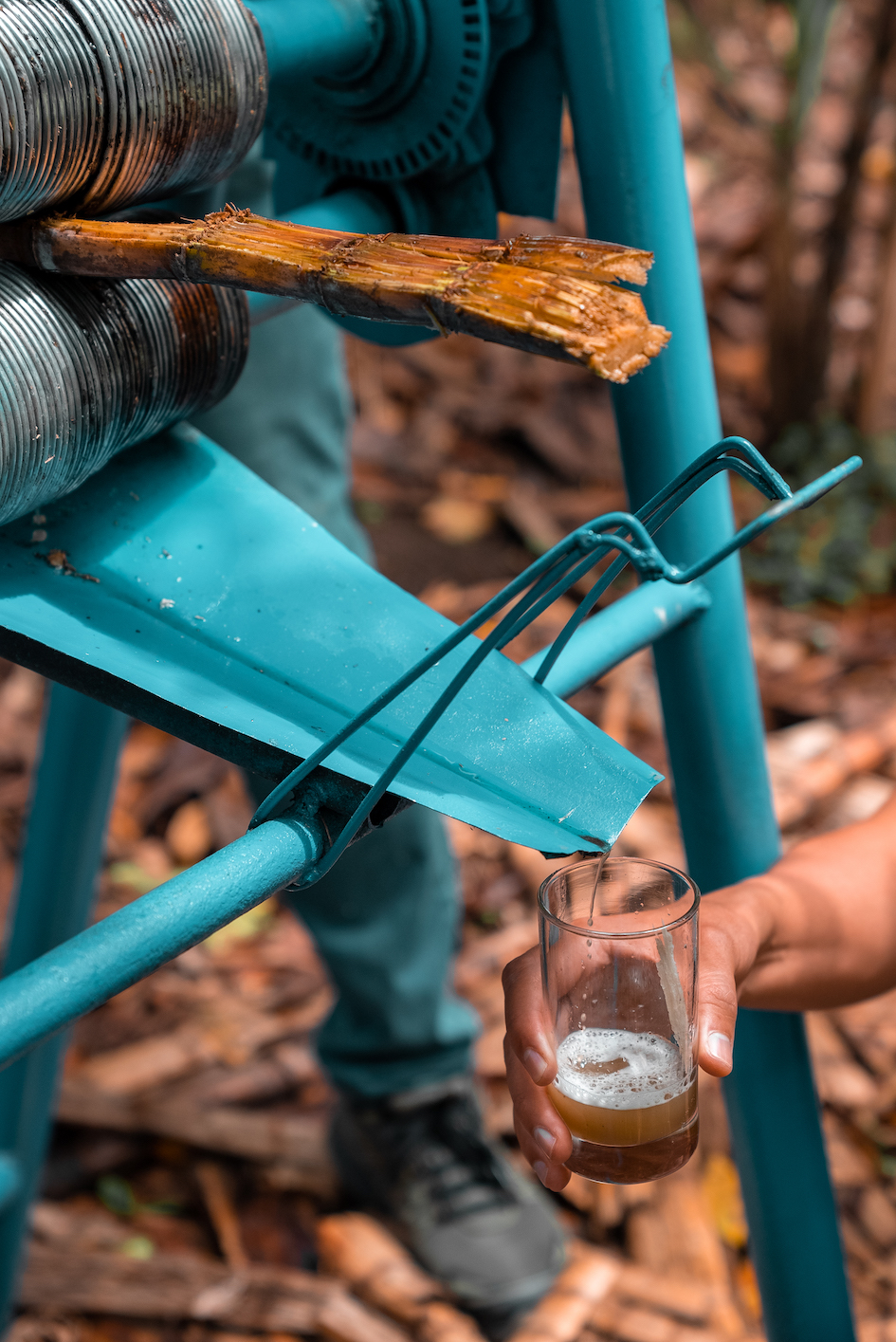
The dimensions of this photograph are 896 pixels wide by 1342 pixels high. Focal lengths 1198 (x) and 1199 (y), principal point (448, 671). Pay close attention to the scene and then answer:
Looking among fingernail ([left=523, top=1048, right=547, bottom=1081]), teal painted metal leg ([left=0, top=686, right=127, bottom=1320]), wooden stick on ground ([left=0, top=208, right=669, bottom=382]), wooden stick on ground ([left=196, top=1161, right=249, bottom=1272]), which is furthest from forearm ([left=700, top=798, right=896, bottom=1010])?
wooden stick on ground ([left=196, top=1161, right=249, bottom=1272])

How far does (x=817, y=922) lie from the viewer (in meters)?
0.88

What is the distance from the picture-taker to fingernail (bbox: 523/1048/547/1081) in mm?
642

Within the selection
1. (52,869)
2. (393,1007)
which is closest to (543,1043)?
(52,869)

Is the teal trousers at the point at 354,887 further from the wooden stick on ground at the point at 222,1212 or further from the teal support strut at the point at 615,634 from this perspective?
the teal support strut at the point at 615,634

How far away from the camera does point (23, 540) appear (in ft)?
2.33

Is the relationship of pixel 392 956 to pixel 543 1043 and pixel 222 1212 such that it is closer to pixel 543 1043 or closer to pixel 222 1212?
pixel 222 1212

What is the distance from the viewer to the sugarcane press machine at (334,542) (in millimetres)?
614

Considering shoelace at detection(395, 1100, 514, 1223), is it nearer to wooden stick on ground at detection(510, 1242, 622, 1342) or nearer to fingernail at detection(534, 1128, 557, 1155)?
wooden stick on ground at detection(510, 1242, 622, 1342)

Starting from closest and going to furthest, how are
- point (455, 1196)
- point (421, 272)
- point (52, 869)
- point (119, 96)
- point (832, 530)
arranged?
1. point (421, 272)
2. point (119, 96)
3. point (52, 869)
4. point (455, 1196)
5. point (832, 530)

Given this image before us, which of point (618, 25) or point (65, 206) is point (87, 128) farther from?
point (618, 25)

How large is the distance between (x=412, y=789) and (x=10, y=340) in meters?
0.32

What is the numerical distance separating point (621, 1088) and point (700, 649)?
14.0 inches

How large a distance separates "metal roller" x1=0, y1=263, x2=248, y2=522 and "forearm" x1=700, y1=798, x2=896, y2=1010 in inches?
18.4

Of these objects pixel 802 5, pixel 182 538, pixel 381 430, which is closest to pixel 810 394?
pixel 802 5
